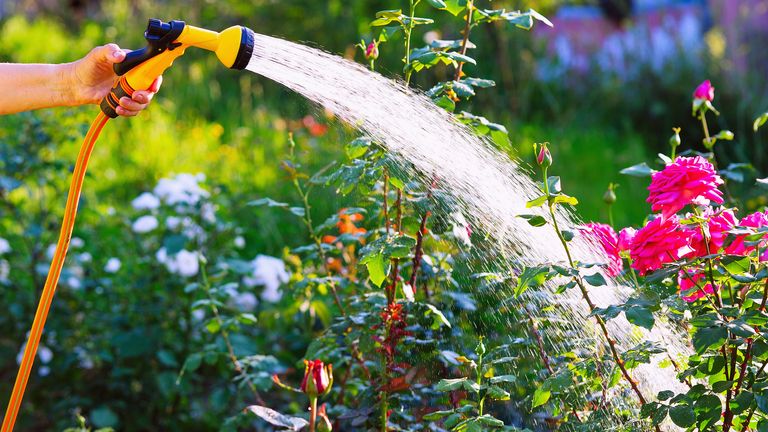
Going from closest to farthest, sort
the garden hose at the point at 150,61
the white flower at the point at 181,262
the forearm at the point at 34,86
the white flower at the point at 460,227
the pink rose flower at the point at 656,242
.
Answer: the pink rose flower at the point at 656,242, the garden hose at the point at 150,61, the white flower at the point at 460,227, the forearm at the point at 34,86, the white flower at the point at 181,262

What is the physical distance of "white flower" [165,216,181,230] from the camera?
99.7 inches

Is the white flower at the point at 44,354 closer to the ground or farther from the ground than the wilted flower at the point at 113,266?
closer to the ground

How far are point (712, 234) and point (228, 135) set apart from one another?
3653 mm

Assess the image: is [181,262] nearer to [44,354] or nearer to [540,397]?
[44,354]

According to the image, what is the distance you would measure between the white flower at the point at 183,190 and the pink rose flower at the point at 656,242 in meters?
1.41

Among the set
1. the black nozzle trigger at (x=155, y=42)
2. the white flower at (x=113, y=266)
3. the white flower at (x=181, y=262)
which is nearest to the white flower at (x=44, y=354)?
the white flower at (x=113, y=266)

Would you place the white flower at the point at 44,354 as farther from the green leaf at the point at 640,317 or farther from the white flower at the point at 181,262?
the green leaf at the point at 640,317

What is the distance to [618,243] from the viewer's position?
144cm

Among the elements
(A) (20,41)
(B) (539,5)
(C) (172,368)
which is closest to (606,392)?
(C) (172,368)

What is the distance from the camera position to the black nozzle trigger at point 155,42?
138 cm

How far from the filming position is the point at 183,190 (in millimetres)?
2537

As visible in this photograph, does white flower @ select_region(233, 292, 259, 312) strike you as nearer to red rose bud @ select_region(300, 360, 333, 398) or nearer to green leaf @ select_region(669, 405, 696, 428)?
red rose bud @ select_region(300, 360, 333, 398)

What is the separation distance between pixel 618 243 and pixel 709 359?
21 centimetres

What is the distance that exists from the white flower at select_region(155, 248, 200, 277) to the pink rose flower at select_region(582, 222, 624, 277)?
1232 millimetres
